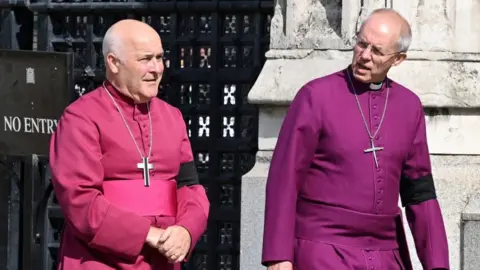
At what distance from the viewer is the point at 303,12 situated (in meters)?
7.70

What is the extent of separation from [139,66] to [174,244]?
0.65 m

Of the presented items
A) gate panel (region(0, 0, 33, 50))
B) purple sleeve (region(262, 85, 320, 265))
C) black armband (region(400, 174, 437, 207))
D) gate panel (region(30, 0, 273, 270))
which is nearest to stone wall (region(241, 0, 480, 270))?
gate panel (region(30, 0, 273, 270))

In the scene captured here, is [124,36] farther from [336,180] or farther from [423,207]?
[423,207]

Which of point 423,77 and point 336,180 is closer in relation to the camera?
point 336,180

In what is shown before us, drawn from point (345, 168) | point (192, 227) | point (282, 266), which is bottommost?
point (282, 266)

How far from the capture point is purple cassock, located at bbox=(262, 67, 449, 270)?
5828 millimetres

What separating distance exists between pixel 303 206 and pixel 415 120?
1.77ft

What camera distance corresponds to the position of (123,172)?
5.86 meters

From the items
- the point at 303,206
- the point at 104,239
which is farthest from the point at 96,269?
the point at 303,206

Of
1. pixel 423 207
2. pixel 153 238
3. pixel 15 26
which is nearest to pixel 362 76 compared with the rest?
pixel 423 207

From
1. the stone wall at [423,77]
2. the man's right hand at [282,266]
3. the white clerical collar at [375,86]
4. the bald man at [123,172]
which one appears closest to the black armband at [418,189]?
the white clerical collar at [375,86]

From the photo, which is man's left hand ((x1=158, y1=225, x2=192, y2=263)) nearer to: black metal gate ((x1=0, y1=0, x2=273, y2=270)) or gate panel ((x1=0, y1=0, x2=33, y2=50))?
black metal gate ((x1=0, y1=0, x2=273, y2=270))

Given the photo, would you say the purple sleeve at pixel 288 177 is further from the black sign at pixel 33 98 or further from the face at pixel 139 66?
the black sign at pixel 33 98

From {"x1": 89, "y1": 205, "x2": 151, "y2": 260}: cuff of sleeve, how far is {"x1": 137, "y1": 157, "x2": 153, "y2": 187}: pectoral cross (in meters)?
0.19
